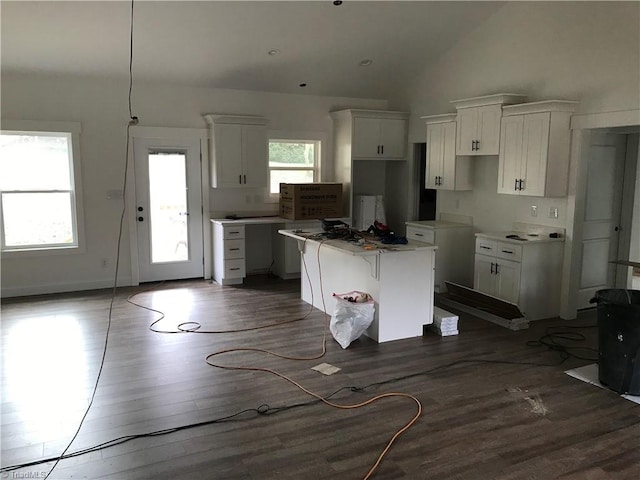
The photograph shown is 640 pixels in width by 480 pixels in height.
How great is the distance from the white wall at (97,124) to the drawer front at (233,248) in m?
0.68

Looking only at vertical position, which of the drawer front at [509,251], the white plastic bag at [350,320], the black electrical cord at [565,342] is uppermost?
the drawer front at [509,251]

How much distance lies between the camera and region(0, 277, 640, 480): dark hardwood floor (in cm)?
283

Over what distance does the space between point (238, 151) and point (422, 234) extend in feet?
9.04

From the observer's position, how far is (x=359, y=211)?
7809mm

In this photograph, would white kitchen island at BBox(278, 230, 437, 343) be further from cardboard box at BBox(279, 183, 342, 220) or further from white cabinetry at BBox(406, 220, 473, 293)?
cardboard box at BBox(279, 183, 342, 220)

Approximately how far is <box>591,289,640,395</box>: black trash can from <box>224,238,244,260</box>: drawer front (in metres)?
4.49

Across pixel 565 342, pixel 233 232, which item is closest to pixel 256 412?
pixel 565 342

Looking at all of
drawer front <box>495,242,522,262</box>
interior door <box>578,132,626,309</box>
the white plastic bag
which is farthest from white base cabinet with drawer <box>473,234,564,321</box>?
the white plastic bag

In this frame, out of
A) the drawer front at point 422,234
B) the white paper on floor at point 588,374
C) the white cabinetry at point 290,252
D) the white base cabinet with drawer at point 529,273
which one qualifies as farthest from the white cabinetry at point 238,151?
the white paper on floor at point 588,374

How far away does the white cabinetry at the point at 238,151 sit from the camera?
6973mm

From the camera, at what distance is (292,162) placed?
308 inches

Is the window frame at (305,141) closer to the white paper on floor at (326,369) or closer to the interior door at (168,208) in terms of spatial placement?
the interior door at (168,208)

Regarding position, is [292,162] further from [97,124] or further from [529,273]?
[529,273]

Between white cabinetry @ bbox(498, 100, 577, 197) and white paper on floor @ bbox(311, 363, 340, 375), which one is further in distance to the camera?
white cabinetry @ bbox(498, 100, 577, 197)
